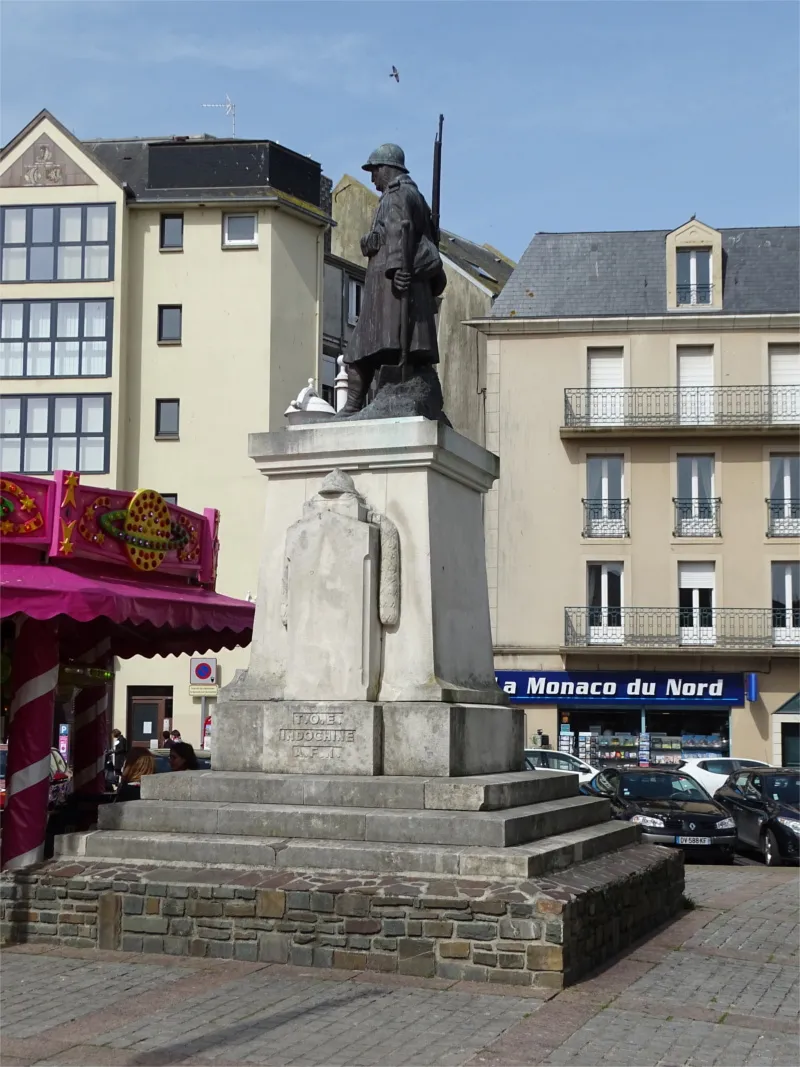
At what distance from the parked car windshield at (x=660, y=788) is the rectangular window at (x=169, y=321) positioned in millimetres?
23995

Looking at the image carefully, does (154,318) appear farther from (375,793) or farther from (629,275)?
(375,793)

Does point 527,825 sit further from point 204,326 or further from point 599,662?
point 204,326

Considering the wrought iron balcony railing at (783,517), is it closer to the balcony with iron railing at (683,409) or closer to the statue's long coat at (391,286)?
the balcony with iron railing at (683,409)

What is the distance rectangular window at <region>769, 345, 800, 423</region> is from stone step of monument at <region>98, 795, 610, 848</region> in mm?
29174

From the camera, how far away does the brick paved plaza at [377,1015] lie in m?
7.21

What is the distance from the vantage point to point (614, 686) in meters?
38.2

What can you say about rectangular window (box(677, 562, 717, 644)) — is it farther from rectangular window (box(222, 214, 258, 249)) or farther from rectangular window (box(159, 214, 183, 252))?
rectangular window (box(159, 214, 183, 252))

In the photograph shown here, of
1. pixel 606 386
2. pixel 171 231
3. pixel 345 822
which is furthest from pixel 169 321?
pixel 345 822

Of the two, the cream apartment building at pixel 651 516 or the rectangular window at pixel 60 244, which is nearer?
the cream apartment building at pixel 651 516

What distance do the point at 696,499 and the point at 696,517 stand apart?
1.61 feet

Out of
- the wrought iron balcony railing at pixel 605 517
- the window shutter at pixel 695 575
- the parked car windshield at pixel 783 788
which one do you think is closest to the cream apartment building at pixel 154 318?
the wrought iron balcony railing at pixel 605 517

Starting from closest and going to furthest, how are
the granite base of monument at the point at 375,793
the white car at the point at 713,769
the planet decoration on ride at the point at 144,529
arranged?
1. the granite base of monument at the point at 375,793
2. the planet decoration on ride at the point at 144,529
3. the white car at the point at 713,769

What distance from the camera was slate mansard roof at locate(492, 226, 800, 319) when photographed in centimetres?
3922

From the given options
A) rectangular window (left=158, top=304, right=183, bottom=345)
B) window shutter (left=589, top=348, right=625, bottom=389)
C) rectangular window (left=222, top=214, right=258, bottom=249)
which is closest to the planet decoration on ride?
window shutter (left=589, top=348, right=625, bottom=389)
